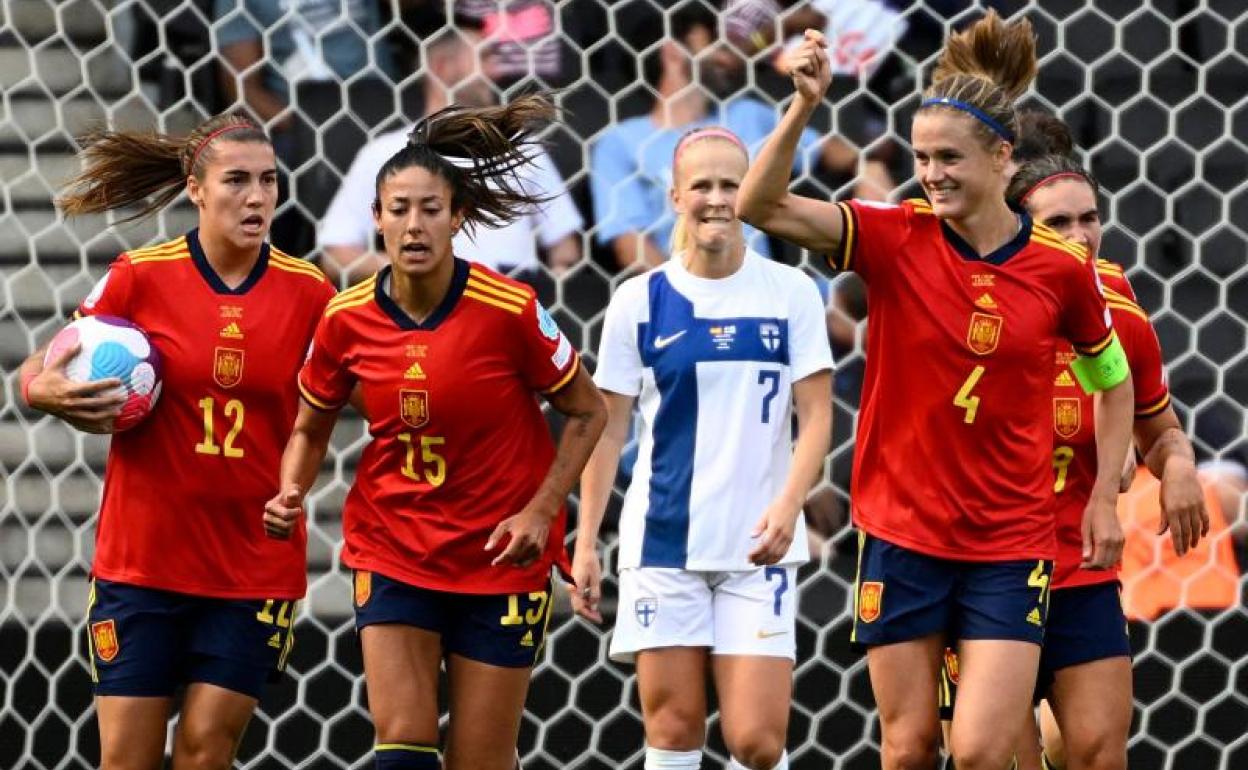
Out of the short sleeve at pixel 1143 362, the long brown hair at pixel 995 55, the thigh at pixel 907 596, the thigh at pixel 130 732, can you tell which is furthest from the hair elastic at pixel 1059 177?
the thigh at pixel 130 732

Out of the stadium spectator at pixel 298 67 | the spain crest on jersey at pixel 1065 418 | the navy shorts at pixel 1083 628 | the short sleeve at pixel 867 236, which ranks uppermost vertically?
the stadium spectator at pixel 298 67

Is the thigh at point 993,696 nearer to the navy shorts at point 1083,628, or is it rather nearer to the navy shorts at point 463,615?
the navy shorts at point 1083,628

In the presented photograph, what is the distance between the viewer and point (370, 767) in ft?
20.1

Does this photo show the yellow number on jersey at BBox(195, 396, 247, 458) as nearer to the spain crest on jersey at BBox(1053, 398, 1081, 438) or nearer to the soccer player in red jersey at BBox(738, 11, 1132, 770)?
the soccer player in red jersey at BBox(738, 11, 1132, 770)

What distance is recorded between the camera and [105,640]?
14.9ft

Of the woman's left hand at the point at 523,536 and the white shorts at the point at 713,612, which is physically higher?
the woman's left hand at the point at 523,536

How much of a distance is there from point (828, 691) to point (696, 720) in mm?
1351

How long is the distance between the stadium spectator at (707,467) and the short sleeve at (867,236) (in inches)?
21.3

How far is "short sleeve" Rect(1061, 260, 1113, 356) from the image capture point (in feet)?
14.0

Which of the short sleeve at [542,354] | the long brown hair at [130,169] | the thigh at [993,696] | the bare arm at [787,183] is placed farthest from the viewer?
the long brown hair at [130,169]

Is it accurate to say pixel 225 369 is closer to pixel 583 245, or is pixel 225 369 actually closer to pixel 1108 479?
pixel 583 245

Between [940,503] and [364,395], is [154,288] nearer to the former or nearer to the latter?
[364,395]

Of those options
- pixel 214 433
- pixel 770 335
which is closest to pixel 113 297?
pixel 214 433

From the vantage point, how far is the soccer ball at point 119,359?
440cm
